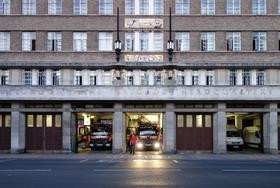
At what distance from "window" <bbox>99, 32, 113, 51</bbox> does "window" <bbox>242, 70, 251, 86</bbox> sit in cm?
1062

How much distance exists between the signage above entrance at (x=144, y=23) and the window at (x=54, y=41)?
5.41m

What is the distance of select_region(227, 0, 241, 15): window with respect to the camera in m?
37.4

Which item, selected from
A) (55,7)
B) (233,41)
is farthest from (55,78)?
(233,41)

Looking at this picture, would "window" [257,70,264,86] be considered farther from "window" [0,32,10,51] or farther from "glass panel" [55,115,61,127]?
"window" [0,32,10,51]

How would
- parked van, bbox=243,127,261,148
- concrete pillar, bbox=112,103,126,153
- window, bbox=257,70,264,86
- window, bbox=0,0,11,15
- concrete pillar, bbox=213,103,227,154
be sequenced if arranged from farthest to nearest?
parked van, bbox=243,127,261,148
window, bbox=0,0,11,15
window, bbox=257,70,264,86
concrete pillar, bbox=112,103,126,153
concrete pillar, bbox=213,103,227,154

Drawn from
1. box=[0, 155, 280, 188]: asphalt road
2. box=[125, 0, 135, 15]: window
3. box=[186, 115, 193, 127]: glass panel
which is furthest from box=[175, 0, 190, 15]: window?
box=[0, 155, 280, 188]: asphalt road

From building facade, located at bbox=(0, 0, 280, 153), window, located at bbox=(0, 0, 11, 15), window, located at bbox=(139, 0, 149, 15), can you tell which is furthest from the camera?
window, located at bbox=(0, 0, 11, 15)

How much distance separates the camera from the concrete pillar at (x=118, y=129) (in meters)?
36.6

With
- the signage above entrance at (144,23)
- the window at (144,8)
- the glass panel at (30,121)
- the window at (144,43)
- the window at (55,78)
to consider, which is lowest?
the glass panel at (30,121)

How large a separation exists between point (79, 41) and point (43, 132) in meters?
7.72

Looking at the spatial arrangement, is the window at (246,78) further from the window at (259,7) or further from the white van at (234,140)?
the white van at (234,140)

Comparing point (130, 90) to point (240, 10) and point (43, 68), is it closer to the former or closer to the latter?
point (43, 68)

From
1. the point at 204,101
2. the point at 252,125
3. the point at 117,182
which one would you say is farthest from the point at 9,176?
the point at 252,125

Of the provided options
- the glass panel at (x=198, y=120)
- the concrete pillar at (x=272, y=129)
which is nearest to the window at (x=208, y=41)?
the glass panel at (x=198, y=120)
